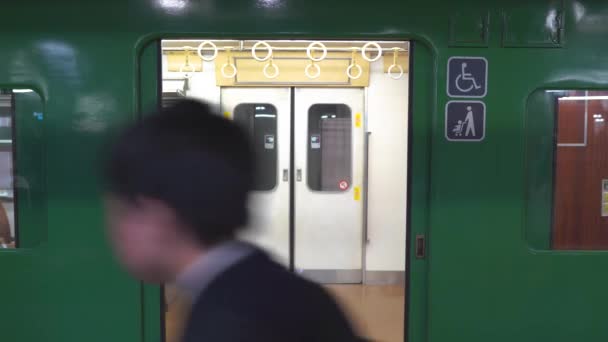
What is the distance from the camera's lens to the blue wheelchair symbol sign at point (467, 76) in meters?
2.43

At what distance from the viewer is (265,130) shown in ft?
19.5

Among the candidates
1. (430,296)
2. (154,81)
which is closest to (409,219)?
(430,296)

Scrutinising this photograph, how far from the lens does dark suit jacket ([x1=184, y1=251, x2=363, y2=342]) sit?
0.75m

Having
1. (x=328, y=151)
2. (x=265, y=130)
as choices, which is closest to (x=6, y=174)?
(x=265, y=130)

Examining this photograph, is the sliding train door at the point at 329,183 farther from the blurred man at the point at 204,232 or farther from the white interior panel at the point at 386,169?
the blurred man at the point at 204,232

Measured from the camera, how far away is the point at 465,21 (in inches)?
95.7

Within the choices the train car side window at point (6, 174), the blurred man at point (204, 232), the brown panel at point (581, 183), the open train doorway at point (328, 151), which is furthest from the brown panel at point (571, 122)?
the open train doorway at point (328, 151)

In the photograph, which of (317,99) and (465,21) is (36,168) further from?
(317,99)

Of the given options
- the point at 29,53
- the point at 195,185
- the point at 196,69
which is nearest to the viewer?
the point at 195,185

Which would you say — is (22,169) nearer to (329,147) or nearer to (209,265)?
(209,265)

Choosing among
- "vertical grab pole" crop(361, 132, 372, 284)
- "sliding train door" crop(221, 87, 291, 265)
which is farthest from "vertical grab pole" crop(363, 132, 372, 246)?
"sliding train door" crop(221, 87, 291, 265)

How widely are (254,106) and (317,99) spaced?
2.44ft

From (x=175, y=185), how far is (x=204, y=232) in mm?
94

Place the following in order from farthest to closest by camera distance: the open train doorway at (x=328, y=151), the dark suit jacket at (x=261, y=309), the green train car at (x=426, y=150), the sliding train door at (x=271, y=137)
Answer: the sliding train door at (x=271, y=137)
the open train doorway at (x=328, y=151)
the green train car at (x=426, y=150)
the dark suit jacket at (x=261, y=309)
